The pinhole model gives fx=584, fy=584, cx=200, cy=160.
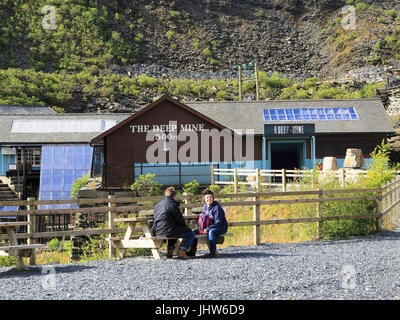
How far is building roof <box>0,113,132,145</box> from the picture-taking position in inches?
1212

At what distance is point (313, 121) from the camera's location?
32250 mm

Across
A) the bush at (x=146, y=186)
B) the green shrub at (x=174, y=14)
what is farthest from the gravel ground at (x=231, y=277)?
the green shrub at (x=174, y=14)

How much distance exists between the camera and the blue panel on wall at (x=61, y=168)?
27219 millimetres

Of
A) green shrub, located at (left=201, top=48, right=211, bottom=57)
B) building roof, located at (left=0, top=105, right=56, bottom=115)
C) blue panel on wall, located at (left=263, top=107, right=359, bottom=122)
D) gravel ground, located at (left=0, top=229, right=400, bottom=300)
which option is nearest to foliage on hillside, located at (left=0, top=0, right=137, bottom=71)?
green shrub, located at (left=201, top=48, right=211, bottom=57)

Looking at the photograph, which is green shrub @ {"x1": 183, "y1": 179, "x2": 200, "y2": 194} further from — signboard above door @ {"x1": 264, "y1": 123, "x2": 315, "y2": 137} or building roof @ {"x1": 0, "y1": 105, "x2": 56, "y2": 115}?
building roof @ {"x1": 0, "y1": 105, "x2": 56, "y2": 115}

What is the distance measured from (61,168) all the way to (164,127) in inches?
211

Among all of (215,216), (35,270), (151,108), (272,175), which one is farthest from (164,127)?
(35,270)

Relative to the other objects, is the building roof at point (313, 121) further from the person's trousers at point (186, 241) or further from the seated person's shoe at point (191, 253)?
the person's trousers at point (186, 241)

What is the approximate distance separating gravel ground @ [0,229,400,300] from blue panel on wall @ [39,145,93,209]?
16554 millimetres

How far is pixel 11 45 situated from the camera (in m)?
98.8

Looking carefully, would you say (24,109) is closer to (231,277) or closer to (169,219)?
(169,219)

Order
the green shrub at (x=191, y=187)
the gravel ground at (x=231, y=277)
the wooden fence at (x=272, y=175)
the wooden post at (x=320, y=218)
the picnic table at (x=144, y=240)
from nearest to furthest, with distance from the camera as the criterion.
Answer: the gravel ground at (x=231, y=277) < the picnic table at (x=144, y=240) < the wooden post at (x=320, y=218) < the wooden fence at (x=272, y=175) < the green shrub at (x=191, y=187)

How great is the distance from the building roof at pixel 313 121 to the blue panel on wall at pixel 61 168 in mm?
7779
